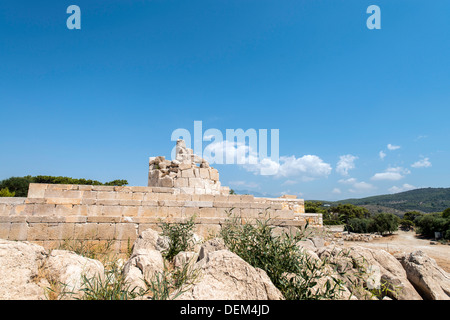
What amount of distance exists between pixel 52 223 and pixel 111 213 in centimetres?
138

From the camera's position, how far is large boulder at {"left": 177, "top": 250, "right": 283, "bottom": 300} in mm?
2250

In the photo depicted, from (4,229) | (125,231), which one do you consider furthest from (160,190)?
(4,229)

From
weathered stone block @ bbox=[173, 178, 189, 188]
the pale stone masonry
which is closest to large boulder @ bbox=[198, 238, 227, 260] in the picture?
the pale stone masonry

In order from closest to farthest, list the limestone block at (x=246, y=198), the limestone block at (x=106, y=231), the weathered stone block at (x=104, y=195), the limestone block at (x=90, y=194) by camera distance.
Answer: the limestone block at (x=106, y=231) < the limestone block at (x=90, y=194) < the weathered stone block at (x=104, y=195) < the limestone block at (x=246, y=198)

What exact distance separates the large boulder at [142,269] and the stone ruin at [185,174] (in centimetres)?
688

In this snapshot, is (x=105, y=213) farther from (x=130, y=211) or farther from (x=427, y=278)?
(x=427, y=278)

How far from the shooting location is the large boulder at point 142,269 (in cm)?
291

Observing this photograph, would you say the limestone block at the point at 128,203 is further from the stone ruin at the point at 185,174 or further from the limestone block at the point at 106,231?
the stone ruin at the point at 185,174

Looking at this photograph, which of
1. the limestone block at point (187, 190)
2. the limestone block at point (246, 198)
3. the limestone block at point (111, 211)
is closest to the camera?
the limestone block at point (111, 211)

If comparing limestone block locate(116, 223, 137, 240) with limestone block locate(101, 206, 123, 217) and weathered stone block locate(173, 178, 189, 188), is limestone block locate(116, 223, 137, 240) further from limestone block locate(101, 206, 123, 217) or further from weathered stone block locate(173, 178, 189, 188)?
weathered stone block locate(173, 178, 189, 188)

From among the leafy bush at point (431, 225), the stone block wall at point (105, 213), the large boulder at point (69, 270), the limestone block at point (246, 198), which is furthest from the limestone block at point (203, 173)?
the leafy bush at point (431, 225)

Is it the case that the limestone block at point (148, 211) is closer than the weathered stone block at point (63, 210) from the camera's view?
No
